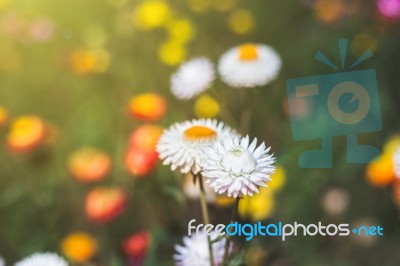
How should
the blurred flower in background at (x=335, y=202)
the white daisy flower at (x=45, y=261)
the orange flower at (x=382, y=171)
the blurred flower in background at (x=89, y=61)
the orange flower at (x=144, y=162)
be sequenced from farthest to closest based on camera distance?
the blurred flower in background at (x=89, y=61) → the blurred flower in background at (x=335, y=202) → the orange flower at (x=382, y=171) → the orange flower at (x=144, y=162) → the white daisy flower at (x=45, y=261)

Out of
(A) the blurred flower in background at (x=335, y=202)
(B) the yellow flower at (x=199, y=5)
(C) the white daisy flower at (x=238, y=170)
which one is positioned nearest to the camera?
(C) the white daisy flower at (x=238, y=170)

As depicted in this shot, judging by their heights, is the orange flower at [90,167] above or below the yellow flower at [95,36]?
below

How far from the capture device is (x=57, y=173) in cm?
125

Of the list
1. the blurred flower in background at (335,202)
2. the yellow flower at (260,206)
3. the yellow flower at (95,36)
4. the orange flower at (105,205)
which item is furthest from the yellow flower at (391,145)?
the yellow flower at (95,36)

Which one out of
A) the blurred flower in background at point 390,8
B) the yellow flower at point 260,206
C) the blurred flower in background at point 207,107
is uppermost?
the blurred flower in background at point 390,8

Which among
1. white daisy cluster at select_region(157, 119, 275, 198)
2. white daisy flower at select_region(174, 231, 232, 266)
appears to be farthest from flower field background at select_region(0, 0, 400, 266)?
white daisy cluster at select_region(157, 119, 275, 198)

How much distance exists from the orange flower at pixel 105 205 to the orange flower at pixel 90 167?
0.12 ft

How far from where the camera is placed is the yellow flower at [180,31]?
151 centimetres

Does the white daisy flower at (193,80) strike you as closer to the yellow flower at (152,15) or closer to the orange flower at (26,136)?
the orange flower at (26,136)

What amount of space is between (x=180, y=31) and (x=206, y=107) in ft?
1.75

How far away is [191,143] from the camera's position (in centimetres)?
49

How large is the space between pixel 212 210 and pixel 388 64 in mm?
718

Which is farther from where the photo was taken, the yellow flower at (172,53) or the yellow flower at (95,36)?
the yellow flower at (95,36)

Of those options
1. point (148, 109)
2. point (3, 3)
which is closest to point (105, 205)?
point (148, 109)
